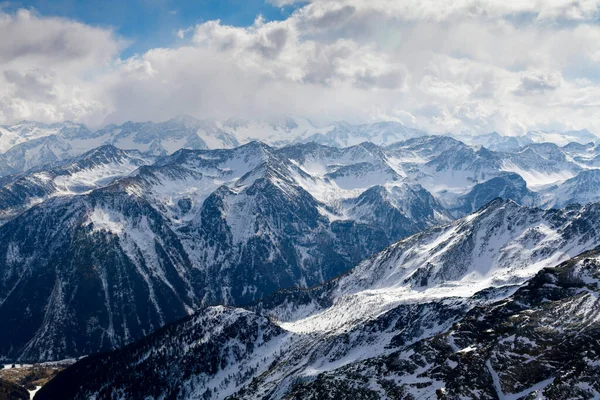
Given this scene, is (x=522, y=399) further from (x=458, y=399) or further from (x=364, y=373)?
(x=364, y=373)

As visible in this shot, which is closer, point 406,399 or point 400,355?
point 406,399

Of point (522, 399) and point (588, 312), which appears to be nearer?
point (522, 399)

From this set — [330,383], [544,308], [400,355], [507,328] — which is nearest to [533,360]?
[507,328]

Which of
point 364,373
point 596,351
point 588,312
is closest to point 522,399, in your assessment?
point 596,351

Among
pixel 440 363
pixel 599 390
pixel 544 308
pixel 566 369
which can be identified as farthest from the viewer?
pixel 544 308

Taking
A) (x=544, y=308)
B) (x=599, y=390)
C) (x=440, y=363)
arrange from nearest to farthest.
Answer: (x=599, y=390)
(x=440, y=363)
(x=544, y=308)

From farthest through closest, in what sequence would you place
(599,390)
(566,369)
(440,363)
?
(440,363), (566,369), (599,390)

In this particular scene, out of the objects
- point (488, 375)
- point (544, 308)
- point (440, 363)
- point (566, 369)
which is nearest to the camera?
point (566, 369)

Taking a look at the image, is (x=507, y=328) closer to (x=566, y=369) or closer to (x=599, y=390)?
(x=566, y=369)
